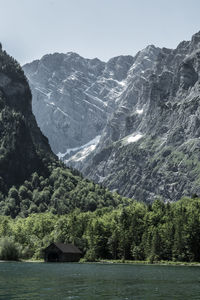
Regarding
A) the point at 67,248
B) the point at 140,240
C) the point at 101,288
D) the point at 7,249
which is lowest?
the point at 101,288

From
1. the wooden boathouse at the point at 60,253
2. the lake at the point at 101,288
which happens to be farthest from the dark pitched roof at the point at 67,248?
the lake at the point at 101,288

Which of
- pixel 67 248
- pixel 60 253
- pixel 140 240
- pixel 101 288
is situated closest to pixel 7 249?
pixel 60 253

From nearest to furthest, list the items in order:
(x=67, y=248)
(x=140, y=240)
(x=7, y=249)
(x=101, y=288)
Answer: (x=101, y=288) < (x=7, y=249) < (x=67, y=248) < (x=140, y=240)

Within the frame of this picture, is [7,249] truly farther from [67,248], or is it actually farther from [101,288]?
[101,288]

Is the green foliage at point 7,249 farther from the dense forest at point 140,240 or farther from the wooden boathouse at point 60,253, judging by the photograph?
the wooden boathouse at point 60,253

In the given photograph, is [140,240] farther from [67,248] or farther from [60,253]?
[60,253]

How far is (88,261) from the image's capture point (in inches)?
7195

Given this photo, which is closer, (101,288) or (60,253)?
(101,288)

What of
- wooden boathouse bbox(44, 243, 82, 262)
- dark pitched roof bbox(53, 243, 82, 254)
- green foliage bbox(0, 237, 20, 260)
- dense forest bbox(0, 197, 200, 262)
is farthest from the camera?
green foliage bbox(0, 237, 20, 260)

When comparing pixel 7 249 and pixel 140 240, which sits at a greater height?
pixel 140 240

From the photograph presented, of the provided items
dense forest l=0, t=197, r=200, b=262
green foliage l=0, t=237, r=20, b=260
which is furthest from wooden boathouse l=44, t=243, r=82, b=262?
green foliage l=0, t=237, r=20, b=260

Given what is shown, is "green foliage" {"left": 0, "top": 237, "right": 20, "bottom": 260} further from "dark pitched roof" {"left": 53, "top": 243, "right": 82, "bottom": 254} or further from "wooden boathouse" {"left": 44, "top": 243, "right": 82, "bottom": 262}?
"dark pitched roof" {"left": 53, "top": 243, "right": 82, "bottom": 254}

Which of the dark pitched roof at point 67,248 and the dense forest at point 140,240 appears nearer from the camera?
the dense forest at point 140,240

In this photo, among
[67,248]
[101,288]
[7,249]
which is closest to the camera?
[101,288]
